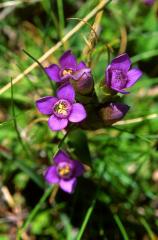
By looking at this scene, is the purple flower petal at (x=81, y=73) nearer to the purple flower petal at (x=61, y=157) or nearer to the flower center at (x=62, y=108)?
the flower center at (x=62, y=108)

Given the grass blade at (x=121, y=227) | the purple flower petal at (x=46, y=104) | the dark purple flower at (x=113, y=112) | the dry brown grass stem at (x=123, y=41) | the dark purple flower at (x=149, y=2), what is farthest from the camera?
the dark purple flower at (x=149, y=2)

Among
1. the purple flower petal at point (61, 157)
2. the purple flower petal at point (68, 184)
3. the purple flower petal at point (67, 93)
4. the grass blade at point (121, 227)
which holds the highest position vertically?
the purple flower petal at point (67, 93)

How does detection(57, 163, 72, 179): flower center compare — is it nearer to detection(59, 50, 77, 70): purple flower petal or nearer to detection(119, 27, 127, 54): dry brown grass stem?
detection(59, 50, 77, 70): purple flower petal

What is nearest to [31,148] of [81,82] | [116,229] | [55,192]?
[55,192]

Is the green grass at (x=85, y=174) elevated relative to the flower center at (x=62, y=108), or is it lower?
lower

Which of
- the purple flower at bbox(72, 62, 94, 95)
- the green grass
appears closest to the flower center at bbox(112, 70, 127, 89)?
the purple flower at bbox(72, 62, 94, 95)

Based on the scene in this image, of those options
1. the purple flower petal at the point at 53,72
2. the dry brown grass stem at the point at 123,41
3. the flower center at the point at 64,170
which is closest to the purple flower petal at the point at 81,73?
the purple flower petal at the point at 53,72
